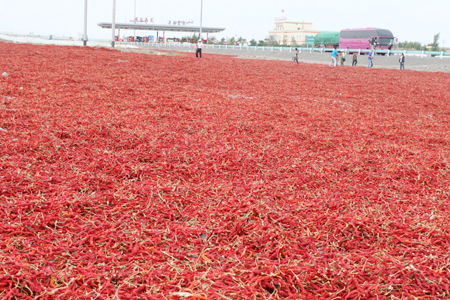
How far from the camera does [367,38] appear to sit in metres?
60.4

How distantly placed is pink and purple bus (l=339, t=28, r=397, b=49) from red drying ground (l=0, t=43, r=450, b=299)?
5332cm

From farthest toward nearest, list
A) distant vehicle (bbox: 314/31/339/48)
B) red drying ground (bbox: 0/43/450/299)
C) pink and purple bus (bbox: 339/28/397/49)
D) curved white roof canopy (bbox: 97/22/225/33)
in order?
curved white roof canopy (bbox: 97/22/225/33) → distant vehicle (bbox: 314/31/339/48) → pink and purple bus (bbox: 339/28/397/49) → red drying ground (bbox: 0/43/450/299)

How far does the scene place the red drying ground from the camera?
3.71 metres

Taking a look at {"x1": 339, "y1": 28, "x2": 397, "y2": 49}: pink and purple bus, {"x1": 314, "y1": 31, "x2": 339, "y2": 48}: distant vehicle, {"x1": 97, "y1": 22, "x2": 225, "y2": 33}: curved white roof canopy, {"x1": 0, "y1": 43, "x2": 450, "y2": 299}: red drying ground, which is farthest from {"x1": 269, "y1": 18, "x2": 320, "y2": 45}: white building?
{"x1": 0, "y1": 43, "x2": 450, "y2": 299}: red drying ground

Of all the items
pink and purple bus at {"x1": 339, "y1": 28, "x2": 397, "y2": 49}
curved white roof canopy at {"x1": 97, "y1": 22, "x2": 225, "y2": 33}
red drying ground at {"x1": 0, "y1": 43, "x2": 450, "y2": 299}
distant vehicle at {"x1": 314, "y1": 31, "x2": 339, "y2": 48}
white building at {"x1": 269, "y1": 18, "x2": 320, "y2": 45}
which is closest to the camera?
red drying ground at {"x1": 0, "y1": 43, "x2": 450, "y2": 299}

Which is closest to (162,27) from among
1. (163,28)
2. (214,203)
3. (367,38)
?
(163,28)

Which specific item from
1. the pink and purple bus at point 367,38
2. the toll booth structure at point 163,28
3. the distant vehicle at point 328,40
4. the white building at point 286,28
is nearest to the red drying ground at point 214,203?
the pink and purple bus at point 367,38

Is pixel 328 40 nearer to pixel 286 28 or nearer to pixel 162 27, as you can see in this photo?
pixel 162 27

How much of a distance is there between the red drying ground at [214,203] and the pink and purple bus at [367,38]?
53.3m

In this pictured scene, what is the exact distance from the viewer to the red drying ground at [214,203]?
3707 millimetres

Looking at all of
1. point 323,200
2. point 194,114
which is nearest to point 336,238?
point 323,200

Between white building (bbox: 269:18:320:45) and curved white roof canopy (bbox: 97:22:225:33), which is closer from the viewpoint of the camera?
curved white roof canopy (bbox: 97:22:225:33)

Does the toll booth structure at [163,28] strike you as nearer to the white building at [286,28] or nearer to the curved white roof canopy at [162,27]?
the curved white roof canopy at [162,27]

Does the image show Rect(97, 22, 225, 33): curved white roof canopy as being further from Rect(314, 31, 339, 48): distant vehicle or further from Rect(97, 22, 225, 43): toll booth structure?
Rect(314, 31, 339, 48): distant vehicle
